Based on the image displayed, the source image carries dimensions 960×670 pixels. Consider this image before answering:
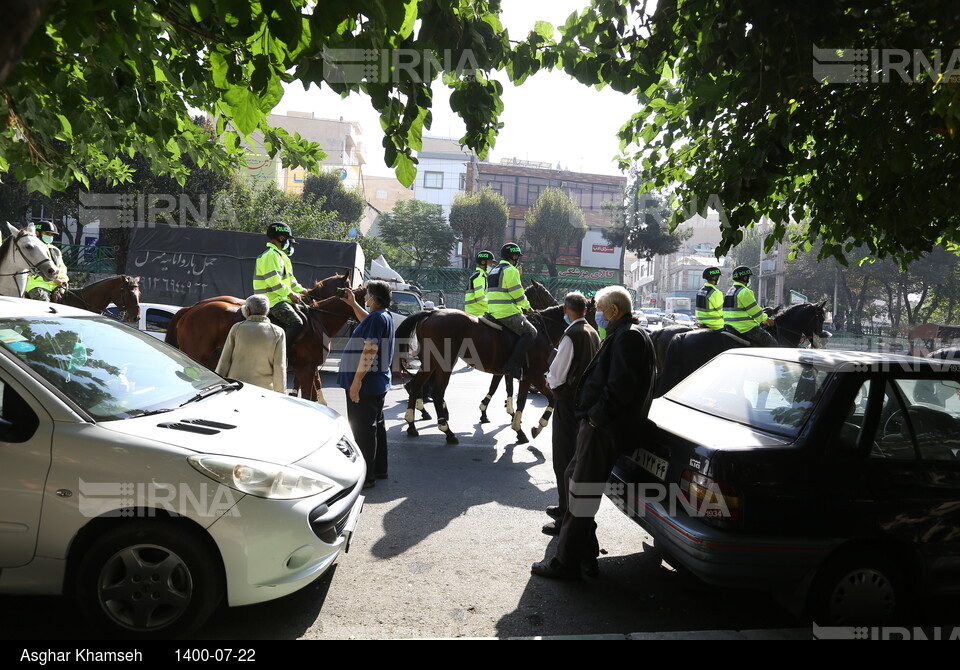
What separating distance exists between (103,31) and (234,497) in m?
2.47

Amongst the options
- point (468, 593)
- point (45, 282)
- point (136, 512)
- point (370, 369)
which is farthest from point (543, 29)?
point (45, 282)

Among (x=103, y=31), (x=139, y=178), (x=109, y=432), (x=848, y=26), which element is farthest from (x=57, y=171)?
(x=139, y=178)

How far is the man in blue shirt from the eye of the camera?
5.95m

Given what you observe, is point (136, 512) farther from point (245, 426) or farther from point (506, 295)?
point (506, 295)

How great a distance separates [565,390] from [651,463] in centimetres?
130

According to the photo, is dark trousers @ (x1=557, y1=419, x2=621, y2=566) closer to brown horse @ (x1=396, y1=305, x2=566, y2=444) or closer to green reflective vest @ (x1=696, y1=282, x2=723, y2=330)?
brown horse @ (x1=396, y1=305, x2=566, y2=444)

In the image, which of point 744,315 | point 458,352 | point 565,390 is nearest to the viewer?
point 565,390

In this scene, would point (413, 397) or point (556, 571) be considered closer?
point (556, 571)

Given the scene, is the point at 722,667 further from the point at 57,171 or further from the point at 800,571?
the point at 57,171

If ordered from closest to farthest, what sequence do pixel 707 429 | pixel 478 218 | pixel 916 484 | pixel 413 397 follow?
pixel 916 484 < pixel 707 429 < pixel 413 397 < pixel 478 218

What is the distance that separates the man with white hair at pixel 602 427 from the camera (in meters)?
4.03

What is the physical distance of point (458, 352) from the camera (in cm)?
872

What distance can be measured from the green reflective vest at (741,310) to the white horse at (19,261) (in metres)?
11.0

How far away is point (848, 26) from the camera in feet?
13.5
